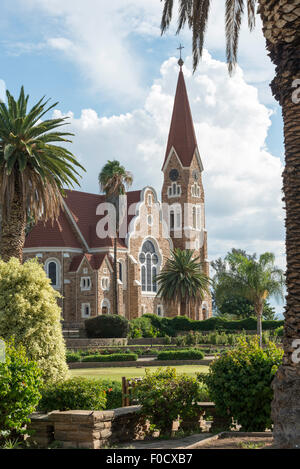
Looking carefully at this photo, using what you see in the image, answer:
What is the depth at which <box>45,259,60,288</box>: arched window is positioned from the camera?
179 ft

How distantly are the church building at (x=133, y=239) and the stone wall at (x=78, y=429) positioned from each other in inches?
1492

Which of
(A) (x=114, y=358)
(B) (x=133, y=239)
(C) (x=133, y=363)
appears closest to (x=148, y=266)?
(B) (x=133, y=239)

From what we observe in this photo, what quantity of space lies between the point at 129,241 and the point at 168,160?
14.5m

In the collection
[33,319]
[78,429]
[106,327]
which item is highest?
[33,319]

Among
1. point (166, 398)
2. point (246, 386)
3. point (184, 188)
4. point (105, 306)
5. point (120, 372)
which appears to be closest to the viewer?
point (246, 386)

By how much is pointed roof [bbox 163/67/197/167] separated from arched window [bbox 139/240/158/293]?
40.1 ft

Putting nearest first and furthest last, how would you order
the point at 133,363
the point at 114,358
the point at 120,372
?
1. the point at 120,372
2. the point at 133,363
3. the point at 114,358

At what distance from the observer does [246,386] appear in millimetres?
9922

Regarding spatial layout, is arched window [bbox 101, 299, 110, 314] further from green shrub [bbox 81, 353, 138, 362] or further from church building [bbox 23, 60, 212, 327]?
green shrub [bbox 81, 353, 138, 362]

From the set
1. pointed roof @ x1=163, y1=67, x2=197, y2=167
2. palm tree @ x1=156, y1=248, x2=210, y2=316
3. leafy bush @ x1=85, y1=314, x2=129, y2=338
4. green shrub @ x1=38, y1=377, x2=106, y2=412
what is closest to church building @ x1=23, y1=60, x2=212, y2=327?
pointed roof @ x1=163, y1=67, x2=197, y2=167

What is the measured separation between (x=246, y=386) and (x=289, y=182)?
11.8ft

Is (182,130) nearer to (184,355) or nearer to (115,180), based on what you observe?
(115,180)

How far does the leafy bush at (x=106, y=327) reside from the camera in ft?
148
